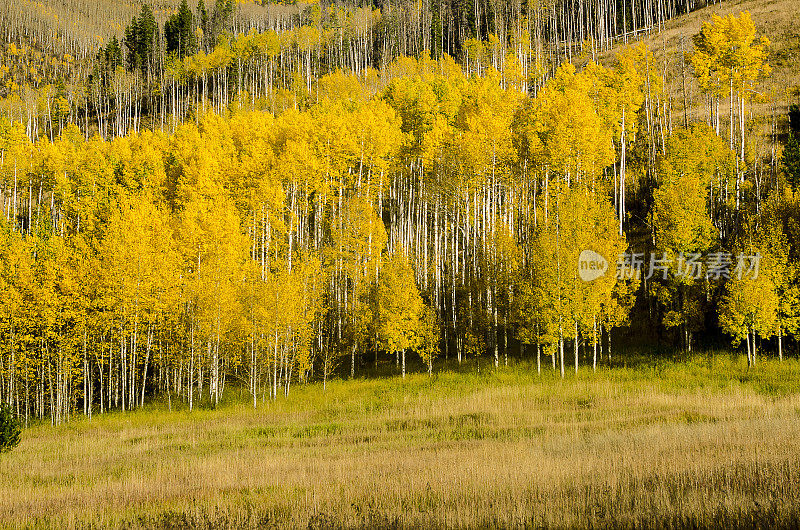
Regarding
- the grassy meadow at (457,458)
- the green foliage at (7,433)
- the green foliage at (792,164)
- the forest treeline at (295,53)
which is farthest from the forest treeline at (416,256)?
the forest treeline at (295,53)

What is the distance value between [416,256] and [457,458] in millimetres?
28088

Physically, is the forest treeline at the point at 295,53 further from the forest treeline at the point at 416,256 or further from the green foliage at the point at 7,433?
the green foliage at the point at 7,433

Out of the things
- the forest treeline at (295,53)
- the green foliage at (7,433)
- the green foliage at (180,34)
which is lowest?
the green foliage at (7,433)

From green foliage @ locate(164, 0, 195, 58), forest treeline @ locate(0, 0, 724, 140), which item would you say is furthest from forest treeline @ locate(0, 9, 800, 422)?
green foliage @ locate(164, 0, 195, 58)

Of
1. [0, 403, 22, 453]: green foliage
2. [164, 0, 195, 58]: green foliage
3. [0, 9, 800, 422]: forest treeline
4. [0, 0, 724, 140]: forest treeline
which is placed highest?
[164, 0, 195, 58]: green foliage

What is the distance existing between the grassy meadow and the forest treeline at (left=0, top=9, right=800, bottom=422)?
400 centimetres

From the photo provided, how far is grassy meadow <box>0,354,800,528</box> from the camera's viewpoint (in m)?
9.37

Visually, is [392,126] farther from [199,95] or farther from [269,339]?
[199,95]

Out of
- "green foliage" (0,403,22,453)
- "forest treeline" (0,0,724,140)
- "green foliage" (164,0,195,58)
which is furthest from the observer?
"green foliage" (164,0,195,58)

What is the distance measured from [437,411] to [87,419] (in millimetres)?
18244

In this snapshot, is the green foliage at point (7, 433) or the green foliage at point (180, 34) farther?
the green foliage at point (180, 34)

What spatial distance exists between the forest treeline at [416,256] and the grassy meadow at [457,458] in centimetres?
400

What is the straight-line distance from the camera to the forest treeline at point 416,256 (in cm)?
3119

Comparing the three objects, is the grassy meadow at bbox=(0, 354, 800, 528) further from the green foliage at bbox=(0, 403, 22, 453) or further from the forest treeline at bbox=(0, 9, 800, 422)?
the forest treeline at bbox=(0, 9, 800, 422)
